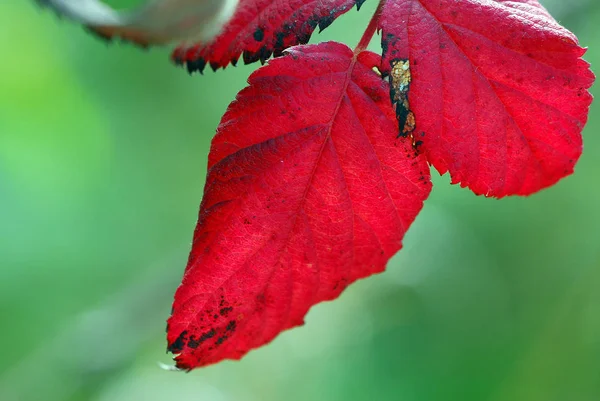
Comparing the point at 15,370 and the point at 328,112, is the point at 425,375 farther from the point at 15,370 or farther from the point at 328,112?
the point at 328,112

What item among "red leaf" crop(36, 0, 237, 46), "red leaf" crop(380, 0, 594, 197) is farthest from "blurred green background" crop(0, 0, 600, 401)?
"red leaf" crop(36, 0, 237, 46)

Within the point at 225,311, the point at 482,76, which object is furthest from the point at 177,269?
the point at 482,76

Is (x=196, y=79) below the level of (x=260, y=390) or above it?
above

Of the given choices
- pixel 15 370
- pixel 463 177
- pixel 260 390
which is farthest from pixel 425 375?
pixel 463 177

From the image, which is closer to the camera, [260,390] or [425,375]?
[425,375]

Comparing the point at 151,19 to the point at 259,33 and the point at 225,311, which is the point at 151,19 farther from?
the point at 225,311
